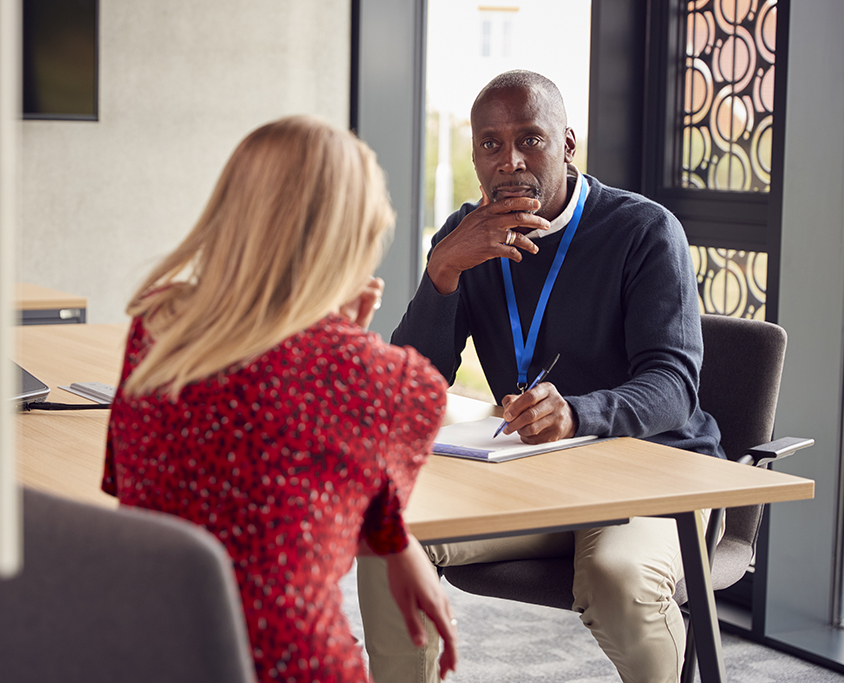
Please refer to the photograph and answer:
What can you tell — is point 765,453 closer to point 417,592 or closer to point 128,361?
point 417,592

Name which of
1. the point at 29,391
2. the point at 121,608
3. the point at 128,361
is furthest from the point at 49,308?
the point at 121,608

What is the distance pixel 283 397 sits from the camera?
91cm

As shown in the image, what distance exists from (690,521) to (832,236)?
134 centimetres

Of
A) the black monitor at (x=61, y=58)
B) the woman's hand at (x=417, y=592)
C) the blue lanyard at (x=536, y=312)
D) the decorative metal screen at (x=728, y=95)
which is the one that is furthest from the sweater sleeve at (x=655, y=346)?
the black monitor at (x=61, y=58)

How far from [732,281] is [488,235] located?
1250 millimetres

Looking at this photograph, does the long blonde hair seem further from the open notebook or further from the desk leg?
the desk leg

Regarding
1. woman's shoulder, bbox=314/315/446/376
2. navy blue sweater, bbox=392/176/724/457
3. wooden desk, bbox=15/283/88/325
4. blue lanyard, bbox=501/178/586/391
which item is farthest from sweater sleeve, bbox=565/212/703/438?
wooden desk, bbox=15/283/88/325

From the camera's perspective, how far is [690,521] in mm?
1515

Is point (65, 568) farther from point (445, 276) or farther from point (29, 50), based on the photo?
point (29, 50)

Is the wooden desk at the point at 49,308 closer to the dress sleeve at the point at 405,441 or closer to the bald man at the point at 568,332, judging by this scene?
the bald man at the point at 568,332

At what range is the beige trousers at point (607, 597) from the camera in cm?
163

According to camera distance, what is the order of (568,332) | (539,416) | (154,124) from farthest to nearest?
(154,124)
(568,332)
(539,416)

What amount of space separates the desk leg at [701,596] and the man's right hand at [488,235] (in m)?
0.62

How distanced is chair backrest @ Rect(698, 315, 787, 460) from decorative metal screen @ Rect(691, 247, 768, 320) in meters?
0.78
